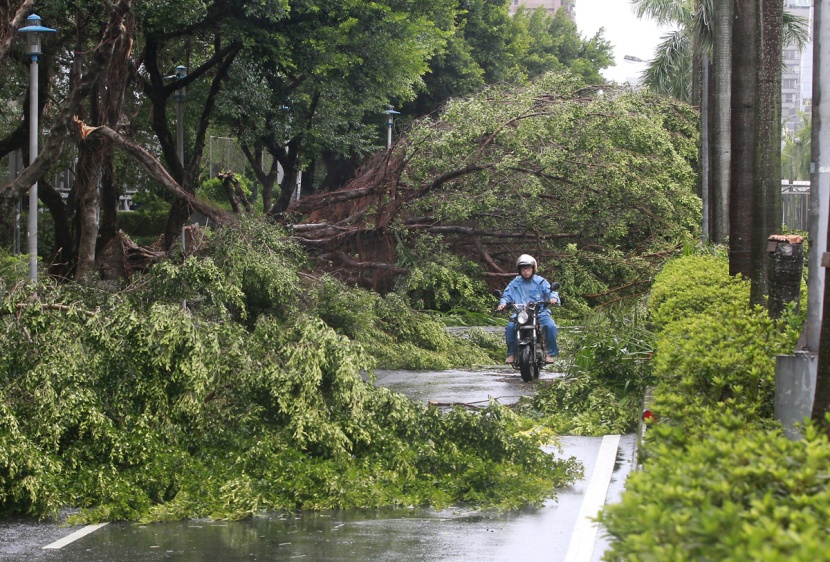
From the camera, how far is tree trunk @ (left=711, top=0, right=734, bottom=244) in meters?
24.4

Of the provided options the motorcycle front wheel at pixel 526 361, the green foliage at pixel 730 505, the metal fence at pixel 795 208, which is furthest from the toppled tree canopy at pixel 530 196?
the metal fence at pixel 795 208

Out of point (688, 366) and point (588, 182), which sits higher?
Result: point (588, 182)

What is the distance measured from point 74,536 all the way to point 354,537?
1917mm

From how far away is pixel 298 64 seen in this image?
81.7 feet

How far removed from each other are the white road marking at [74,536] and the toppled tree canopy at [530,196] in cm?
1389

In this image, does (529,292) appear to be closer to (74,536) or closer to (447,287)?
(447,287)

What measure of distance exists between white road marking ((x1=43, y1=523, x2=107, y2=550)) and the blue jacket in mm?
8470

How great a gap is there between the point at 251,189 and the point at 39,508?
48.9 m

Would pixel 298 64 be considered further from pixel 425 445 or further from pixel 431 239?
pixel 425 445

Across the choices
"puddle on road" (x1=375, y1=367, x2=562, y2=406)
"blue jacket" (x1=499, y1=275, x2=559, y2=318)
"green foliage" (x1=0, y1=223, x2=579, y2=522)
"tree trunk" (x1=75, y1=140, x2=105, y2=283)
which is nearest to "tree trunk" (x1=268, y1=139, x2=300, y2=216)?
"tree trunk" (x1=75, y1=140, x2=105, y2=283)

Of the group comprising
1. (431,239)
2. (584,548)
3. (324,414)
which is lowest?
(584,548)

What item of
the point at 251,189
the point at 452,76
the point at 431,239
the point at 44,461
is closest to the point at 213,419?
the point at 44,461

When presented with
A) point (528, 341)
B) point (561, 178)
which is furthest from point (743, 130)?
point (561, 178)

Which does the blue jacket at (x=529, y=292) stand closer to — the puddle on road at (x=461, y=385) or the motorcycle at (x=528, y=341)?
the motorcycle at (x=528, y=341)
